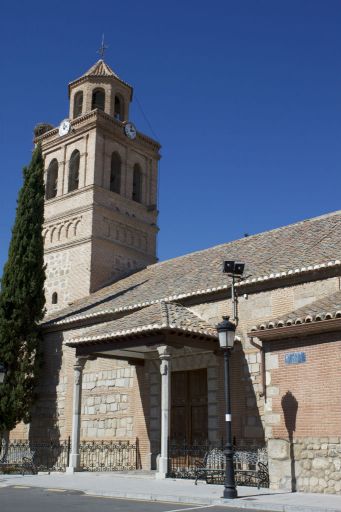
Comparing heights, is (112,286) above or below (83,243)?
below

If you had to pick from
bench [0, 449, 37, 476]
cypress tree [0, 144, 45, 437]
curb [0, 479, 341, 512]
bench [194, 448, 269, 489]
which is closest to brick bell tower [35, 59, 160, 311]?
cypress tree [0, 144, 45, 437]

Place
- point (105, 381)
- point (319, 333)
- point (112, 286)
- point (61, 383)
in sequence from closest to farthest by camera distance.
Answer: point (319, 333) → point (105, 381) → point (61, 383) → point (112, 286)

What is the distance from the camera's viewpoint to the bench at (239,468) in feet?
40.1

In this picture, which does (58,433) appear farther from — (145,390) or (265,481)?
(265,481)

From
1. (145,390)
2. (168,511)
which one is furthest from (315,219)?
(168,511)

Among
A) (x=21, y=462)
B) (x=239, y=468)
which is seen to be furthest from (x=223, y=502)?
(x=21, y=462)

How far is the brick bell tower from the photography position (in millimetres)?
25484

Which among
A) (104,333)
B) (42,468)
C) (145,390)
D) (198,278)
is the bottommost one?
(42,468)

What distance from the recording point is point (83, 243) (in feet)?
83.1

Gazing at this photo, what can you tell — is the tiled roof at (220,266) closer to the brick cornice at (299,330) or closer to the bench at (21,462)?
the brick cornice at (299,330)

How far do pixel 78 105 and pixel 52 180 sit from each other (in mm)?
3804

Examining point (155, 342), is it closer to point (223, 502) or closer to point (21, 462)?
point (223, 502)

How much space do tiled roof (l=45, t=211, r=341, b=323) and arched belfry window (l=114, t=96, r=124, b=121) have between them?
8704 millimetres

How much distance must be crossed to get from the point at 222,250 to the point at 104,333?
22.0 ft
